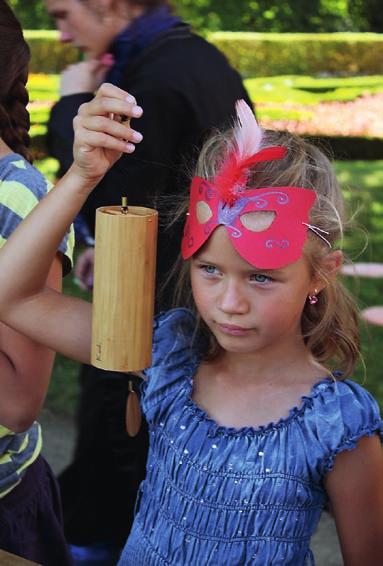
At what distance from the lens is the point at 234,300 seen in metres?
1.79

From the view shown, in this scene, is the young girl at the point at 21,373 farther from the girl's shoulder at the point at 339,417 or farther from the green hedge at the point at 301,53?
the green hedge at the point at 301,53

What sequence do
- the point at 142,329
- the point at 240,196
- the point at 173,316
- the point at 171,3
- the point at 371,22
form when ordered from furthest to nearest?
the point at 371,22, the point at 171,3, the point at 173,316, the point at 240,196, the point at 142,329

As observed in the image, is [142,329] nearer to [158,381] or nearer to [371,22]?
[158,381]

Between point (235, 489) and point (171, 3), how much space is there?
1876 millimetres

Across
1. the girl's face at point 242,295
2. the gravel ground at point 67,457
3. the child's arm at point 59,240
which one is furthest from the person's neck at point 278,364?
the gravel ground at point 67,457

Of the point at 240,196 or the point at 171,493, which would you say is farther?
the point at 171,493

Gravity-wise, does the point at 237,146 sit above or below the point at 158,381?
above

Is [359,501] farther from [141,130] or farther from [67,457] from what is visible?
[67,457]

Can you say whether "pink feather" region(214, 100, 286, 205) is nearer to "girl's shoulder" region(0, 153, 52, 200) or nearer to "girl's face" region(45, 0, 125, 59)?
"girl's shoulder" region(0, 153, 52, 200)

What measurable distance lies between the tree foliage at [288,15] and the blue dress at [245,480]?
2160cm

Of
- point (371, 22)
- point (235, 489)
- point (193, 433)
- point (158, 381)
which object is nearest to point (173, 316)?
point (158, 381)

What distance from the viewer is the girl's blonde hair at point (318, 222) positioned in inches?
75.1

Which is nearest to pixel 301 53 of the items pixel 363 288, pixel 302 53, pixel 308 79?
pixel 302 53

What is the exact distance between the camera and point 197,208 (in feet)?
6.24
